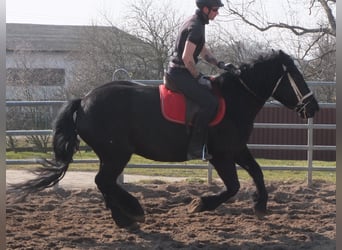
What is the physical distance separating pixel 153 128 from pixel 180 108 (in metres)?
0.35

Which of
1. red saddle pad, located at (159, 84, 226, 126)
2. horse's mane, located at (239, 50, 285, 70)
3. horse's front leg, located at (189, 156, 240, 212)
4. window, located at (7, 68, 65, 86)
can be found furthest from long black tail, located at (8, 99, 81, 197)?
window, located at (7, 68, 65, 86)

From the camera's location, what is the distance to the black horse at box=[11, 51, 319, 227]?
609 cm

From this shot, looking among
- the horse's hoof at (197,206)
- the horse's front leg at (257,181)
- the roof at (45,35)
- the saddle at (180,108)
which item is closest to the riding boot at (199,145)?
the saddle at (180,108)

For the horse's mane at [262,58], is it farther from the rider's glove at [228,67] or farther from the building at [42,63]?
the building at [42,63]

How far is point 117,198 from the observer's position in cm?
612

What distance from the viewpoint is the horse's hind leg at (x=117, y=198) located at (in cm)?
610

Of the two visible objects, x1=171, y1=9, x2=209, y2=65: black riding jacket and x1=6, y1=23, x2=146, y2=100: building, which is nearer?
x1=171, y1=9, x2=209, y2=65: black riding jacket

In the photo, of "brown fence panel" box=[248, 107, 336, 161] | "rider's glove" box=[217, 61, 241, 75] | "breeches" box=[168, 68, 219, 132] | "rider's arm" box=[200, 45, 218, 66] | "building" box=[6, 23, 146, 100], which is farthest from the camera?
"building" box=[6, 23, 146, 100]

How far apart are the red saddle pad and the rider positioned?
79 millimetres

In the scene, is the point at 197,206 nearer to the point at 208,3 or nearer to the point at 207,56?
the point at 207,56

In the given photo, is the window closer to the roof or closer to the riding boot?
the roof

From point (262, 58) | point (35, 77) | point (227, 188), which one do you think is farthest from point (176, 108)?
point (35, 77)

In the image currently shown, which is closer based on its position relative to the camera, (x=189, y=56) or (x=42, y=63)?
(x=189, y=56)

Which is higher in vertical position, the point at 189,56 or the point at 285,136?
the point at 189,56
